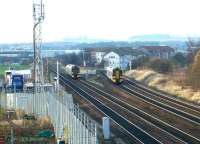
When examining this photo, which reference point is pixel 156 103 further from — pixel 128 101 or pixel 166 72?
pixel 166 72

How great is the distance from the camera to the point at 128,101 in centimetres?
4791

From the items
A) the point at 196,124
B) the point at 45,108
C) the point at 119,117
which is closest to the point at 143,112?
the point at 119,117

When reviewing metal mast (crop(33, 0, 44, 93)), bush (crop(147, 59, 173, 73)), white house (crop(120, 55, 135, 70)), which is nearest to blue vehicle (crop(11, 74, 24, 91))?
metal mast (crop(33, 0, 44, 93))

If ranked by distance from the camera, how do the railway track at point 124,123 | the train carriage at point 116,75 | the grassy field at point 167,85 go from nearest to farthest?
the railway track at point 124,123
the grassy field at point 167,85
the train carriage at point 116,75

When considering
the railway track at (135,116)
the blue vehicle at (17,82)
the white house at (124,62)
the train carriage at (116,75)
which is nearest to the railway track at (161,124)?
the railway track at (135,116)

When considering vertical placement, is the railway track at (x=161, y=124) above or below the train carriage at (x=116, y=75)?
below

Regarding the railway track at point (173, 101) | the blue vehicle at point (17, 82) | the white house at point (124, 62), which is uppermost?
the blue vehicle at point (17, 82)

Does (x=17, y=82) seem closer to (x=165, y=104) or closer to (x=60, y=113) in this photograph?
(x=165, y=104)

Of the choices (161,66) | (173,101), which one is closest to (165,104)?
(173,101)

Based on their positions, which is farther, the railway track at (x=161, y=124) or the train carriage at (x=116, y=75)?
the train carriage at (x=116, y=75)

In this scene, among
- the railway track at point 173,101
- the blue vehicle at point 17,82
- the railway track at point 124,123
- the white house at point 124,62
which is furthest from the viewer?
the white house at point 124,62

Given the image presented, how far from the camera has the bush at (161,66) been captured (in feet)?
255

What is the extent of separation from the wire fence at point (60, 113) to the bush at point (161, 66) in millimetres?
36465

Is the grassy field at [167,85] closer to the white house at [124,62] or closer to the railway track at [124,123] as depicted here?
the railway track at [124,123]
